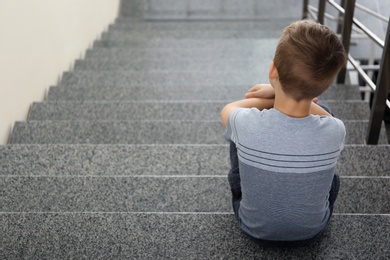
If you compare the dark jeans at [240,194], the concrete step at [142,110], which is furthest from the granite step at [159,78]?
the dark jeans at [240,194]

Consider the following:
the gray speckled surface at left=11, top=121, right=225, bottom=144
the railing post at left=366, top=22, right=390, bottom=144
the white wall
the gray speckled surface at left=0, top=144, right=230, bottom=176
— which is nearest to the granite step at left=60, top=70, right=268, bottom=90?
the white wall

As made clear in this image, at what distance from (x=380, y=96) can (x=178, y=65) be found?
1.90m

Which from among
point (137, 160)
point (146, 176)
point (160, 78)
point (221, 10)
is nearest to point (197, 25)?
point (221, 10)

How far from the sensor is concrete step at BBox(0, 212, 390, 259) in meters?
1.28

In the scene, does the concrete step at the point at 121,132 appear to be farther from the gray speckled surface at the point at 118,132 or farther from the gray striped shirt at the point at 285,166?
the gray striped shirt at the point at 285,166

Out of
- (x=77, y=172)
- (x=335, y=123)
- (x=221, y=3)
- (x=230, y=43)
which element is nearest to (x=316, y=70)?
(x=335, y=123)

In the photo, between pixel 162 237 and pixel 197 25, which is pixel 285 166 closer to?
pixel 162 237

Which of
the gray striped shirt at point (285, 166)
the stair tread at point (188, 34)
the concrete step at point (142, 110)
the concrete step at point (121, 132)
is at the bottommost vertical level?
the stair tread at point (188, 34)

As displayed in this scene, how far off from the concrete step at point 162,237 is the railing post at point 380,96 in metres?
0.55

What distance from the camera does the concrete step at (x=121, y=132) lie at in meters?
2.11

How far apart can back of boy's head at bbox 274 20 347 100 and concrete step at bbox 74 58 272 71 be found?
7.20 feet

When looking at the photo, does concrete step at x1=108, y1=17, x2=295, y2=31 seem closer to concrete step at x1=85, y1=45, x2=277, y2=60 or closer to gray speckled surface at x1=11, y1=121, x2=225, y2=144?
concrete step at x1=85, y1=45, x2=277, y2=60

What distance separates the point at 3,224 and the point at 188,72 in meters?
1.98

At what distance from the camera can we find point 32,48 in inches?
94.1
